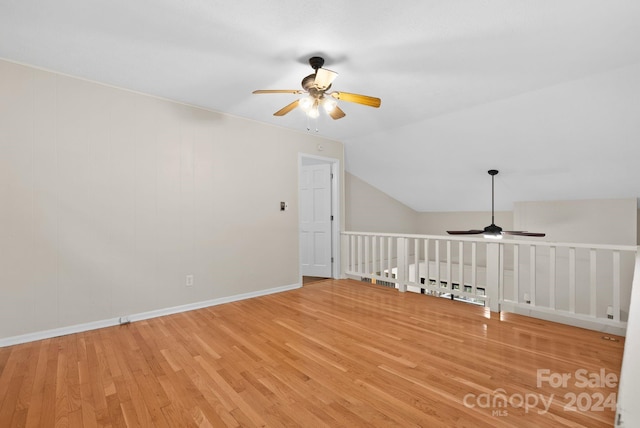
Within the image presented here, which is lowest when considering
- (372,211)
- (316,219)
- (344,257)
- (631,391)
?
(344,257)

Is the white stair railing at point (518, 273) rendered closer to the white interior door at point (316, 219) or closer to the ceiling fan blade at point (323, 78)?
the white interior door at point (316, 219)

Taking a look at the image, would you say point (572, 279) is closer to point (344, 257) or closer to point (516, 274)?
point (516, 274)

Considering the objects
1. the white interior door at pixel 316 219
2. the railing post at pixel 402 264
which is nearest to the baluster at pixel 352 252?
the white interior door at pixel 316 219

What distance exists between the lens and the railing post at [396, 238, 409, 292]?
4164 millimetres

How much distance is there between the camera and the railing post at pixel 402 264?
416 centimetres

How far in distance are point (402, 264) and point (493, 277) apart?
1217mm

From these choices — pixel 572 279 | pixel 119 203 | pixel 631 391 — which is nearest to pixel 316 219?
pixel 119 203

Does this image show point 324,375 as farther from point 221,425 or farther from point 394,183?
point 394,183

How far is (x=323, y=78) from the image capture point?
7.44ft

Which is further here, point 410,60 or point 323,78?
point 410,60

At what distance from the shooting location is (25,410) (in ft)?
5.59

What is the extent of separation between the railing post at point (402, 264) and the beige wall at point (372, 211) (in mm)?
1633

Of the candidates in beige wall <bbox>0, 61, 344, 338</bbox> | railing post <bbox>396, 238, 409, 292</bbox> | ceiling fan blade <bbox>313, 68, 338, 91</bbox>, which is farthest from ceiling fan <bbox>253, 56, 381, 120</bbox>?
railing post <bbox>396, 238, 409, 292</bbox>

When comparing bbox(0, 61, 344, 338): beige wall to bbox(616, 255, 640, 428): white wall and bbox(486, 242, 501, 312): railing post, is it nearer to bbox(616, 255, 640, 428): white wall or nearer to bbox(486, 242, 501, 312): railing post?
bbox(486, 242, 501, 312): railing post
